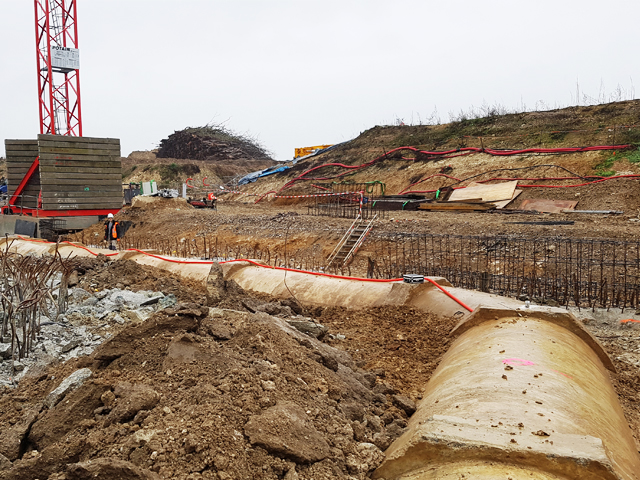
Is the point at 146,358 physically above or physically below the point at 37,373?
above

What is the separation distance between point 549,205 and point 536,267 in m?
7.48

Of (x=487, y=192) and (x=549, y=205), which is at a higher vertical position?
(x=487, y=192)

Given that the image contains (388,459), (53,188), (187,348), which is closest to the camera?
(388,459)

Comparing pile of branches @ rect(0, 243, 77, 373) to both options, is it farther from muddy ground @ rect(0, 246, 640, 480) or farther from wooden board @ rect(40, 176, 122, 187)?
wooden board @ rect(40, 176, 122, 187)

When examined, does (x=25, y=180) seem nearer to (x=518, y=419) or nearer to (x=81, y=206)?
(x=81, y=206)

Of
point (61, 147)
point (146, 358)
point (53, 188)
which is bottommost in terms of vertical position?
point (146, 358)

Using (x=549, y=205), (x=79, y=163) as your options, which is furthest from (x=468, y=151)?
(x=79, y=163)

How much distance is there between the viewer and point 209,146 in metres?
43.7

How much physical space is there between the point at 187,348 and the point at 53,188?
15134mm

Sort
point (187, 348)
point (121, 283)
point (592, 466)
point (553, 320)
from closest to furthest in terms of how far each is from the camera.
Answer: point (592, 466)
point (187, 348)
point (553, 320)
point (121, 283)

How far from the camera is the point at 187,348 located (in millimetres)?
3281

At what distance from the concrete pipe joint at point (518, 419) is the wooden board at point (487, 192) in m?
14.6

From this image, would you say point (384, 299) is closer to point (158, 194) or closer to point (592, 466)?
point (592, 466)

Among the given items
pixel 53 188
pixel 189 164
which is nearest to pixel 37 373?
pixel 53 188
